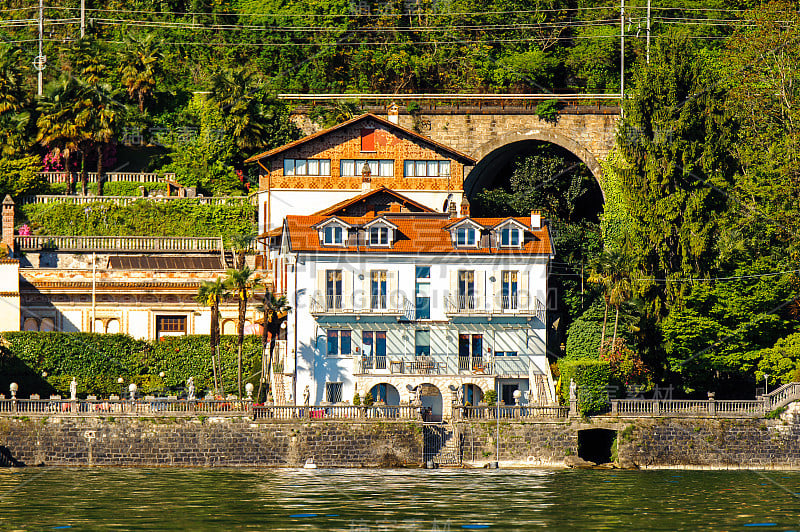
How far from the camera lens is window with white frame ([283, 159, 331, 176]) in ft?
253

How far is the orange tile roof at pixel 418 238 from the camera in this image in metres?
65.5

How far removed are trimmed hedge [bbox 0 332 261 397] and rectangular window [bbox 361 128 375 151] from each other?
564 inches

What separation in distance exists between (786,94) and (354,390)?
93.5 ft

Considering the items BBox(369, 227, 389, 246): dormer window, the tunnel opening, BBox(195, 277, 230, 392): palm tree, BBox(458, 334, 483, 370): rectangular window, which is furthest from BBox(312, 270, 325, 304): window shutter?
the tunnel opening

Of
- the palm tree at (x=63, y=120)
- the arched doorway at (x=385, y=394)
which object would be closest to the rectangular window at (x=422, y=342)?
the arched doorway at (x=385, y=394)

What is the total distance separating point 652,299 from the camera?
2554 inches

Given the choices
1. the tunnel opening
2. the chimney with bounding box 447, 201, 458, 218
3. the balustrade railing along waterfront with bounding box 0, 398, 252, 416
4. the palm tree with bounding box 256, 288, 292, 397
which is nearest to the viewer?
the balustrade railing along waterfront with bounding box 0, 398, 252, 416

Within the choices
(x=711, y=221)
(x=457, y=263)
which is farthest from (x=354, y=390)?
(x=711, y=221)

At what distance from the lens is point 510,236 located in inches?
2621

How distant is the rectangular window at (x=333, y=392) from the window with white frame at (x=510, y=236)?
10179mm

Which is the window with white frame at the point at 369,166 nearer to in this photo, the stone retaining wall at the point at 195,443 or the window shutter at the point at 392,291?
the window shutter at the point at 392,291

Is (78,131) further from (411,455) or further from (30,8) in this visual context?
(411,455)

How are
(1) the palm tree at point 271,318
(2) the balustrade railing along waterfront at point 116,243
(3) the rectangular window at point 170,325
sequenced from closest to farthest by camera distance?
(1) the palm tree at point 271,318 → (3) the rectangular window at point 170,325 → (2) the balustrade railing along waterfront at point 116,243

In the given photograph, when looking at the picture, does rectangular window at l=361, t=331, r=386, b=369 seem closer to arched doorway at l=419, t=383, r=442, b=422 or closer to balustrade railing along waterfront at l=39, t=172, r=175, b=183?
arched doorway at l=419, t=383, r=442, b=422
